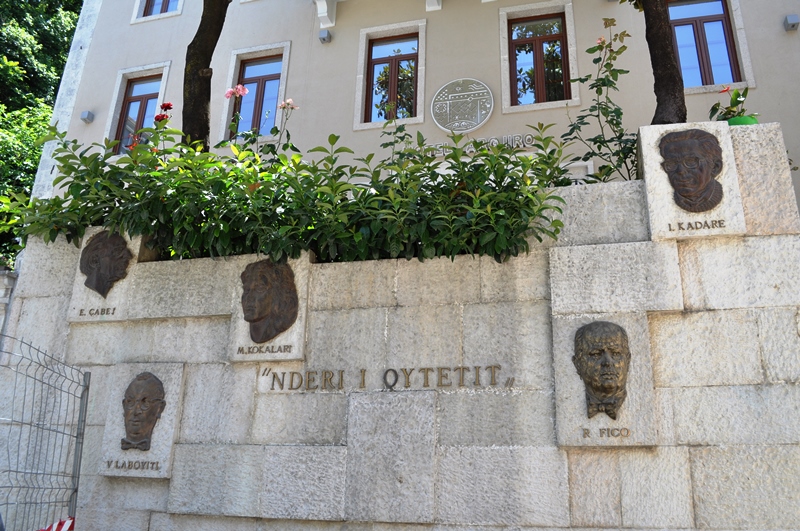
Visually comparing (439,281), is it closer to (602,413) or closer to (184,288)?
(602,413)

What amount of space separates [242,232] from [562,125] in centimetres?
696

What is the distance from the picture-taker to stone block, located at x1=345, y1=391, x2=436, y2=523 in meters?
5.95

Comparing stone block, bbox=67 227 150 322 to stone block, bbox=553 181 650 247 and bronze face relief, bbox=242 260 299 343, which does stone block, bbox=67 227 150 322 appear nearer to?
bronze face relief, bbox=242 260 299 343

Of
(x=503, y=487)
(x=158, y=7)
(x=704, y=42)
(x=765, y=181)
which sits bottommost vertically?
(x=503, y=487)

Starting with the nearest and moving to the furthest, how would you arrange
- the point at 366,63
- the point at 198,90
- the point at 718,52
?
the point at 198,90 < the point at 718,52 < the point at 366,63

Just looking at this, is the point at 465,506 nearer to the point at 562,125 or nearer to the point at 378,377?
the point at 378,377

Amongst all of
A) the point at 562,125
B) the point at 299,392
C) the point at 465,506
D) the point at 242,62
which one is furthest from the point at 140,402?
the point at 242,62

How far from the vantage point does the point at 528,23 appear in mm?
13469

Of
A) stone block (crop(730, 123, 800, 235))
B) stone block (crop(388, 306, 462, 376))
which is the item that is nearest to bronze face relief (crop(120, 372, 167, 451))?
stone block (crop(388, 306, 462, 376))

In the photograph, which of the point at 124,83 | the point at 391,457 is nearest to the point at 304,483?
the point at 391,457

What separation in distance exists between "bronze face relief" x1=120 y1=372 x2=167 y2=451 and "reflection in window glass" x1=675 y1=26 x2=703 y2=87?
9466 mm

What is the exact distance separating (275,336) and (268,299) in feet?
1.18

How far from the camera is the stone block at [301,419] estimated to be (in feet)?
20.8

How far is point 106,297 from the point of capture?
7363mm
